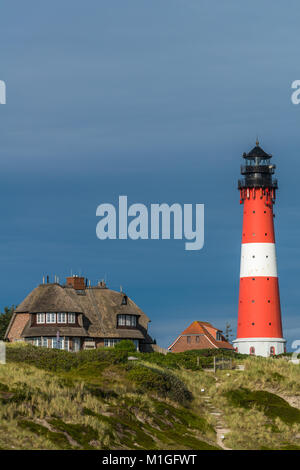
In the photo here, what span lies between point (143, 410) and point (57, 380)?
4847 millimetres

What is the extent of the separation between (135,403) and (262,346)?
3946 centimetres

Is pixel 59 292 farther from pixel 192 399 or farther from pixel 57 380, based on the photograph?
pixel 57 380

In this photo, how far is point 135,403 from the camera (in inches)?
1927

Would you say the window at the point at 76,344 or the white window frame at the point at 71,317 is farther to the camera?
the white window frame at the point at 71,317

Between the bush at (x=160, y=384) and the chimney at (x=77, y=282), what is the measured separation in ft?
107

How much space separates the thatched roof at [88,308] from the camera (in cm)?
8419

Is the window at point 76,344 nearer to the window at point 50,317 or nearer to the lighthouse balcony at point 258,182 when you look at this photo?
the window at point 50,317

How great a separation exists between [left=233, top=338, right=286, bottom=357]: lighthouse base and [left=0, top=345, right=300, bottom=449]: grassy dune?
1413 cm

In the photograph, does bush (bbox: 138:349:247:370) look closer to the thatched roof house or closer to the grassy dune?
the grassy dune

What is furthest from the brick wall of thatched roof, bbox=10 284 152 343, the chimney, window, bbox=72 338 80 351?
window, bbox=72 338 80 351

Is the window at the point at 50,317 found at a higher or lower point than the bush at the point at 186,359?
higher

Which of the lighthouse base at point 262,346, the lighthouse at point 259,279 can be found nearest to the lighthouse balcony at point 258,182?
the lighthouse at point 259,279

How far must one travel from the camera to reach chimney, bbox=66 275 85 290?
89.9 m
